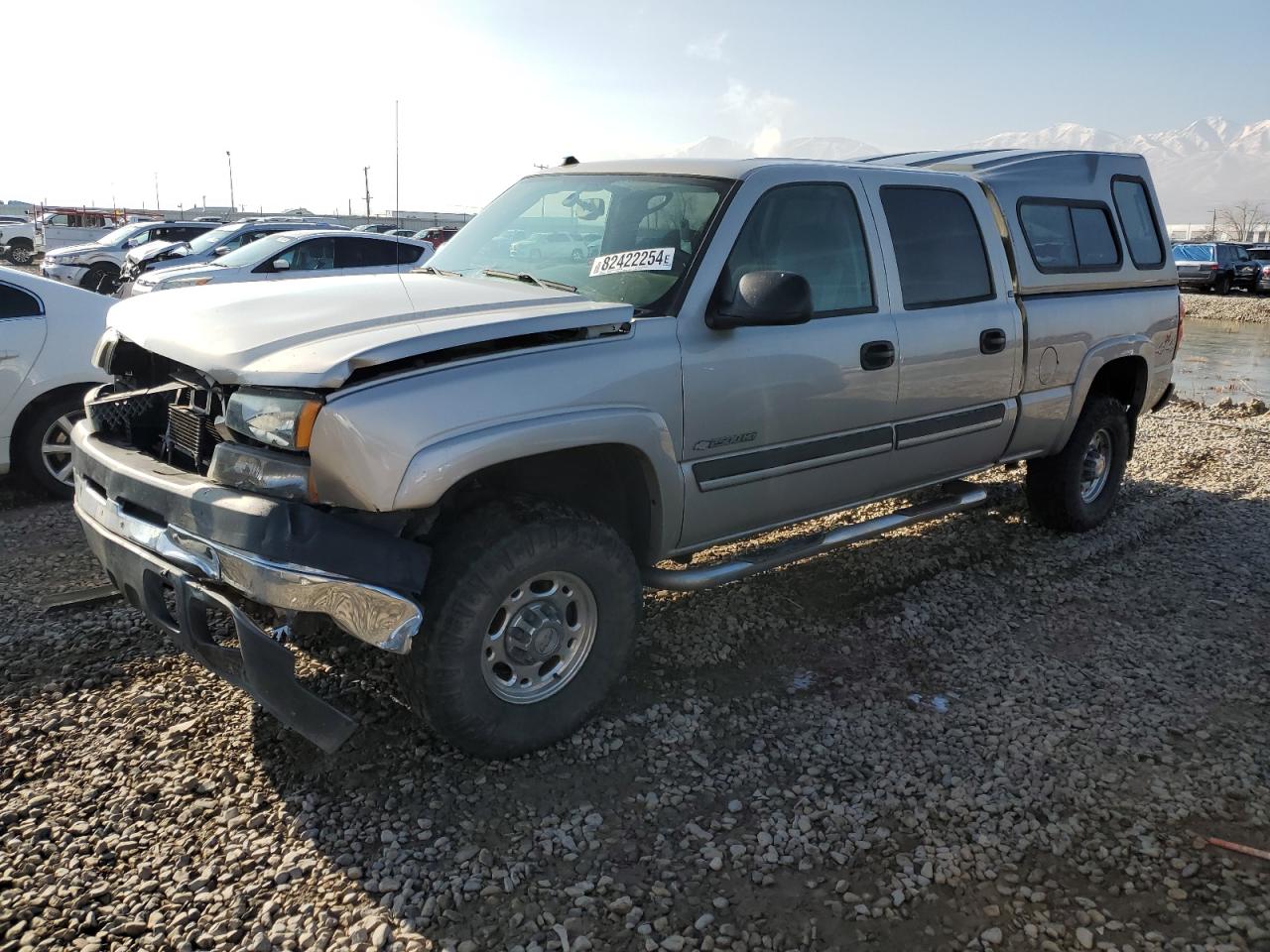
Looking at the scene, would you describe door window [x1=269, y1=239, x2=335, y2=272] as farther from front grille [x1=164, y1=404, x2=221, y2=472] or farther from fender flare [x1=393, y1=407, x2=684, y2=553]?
fender flare [x1=393, y1=407, x2=684, y2=553]

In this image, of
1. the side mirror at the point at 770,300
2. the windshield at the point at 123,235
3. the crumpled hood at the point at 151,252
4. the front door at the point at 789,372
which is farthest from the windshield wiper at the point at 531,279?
the windshield at the point at 123,235

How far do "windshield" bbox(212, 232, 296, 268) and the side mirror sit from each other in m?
10.6

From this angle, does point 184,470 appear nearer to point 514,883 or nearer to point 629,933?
point 514,883

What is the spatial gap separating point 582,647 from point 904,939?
136cm

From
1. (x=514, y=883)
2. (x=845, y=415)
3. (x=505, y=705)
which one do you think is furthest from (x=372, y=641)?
(x=845, y=415)

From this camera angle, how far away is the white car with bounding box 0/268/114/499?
584cm

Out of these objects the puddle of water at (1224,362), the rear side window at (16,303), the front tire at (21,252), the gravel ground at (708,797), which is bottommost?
the puddle of water at (1224,362)

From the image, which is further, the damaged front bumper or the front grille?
the front grille

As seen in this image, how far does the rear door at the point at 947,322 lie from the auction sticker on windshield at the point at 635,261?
1159 mm

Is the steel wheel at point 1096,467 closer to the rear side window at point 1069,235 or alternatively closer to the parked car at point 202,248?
the rear side window at point 1069,235

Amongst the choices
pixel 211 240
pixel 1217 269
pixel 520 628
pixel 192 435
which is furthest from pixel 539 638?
pixel 1217 269

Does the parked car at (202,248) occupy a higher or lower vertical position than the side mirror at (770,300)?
lower

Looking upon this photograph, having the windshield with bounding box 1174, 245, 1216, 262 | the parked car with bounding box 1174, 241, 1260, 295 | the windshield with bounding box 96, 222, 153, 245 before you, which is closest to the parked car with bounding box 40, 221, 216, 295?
the windshield with bounding box 96, 222, 153, 245

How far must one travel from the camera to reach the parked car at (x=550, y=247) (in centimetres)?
393
